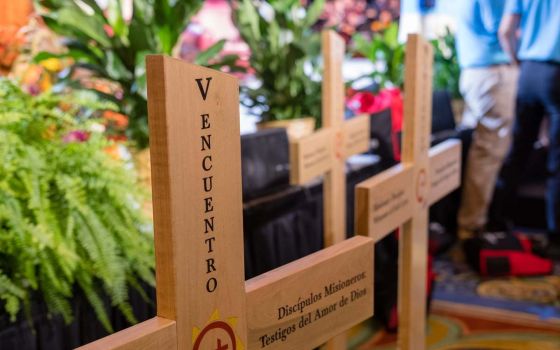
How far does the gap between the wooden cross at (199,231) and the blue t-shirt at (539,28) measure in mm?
2413

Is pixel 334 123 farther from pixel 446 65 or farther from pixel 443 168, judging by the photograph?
pixel 446 65

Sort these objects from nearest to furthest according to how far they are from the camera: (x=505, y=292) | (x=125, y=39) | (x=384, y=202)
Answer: (x=384, y=202) < (x=125, y=39) < (x=505, y=292)

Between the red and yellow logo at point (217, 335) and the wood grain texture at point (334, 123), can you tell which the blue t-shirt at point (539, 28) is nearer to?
the wood grain texture at point (334, 123)

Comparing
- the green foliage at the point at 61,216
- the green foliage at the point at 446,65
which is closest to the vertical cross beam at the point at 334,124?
the green foliage at the point at 61,216

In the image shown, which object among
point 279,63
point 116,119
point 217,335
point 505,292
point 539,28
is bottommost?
Answer: point 505,292

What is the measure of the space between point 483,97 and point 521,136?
0.91 feet

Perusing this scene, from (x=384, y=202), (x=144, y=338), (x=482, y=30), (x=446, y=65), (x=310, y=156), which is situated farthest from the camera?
(x=446, y=65)

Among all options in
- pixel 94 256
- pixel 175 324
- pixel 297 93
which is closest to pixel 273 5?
pixel 297 93

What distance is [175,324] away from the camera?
674 mm

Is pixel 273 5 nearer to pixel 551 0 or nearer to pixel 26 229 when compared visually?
pixel 551 0

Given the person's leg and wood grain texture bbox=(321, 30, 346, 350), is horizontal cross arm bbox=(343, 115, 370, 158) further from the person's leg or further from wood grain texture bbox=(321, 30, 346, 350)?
the person's leg

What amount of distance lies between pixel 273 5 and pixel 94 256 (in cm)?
163

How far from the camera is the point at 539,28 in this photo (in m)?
2.91

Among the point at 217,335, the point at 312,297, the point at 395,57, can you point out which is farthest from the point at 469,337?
the point at 217,335
